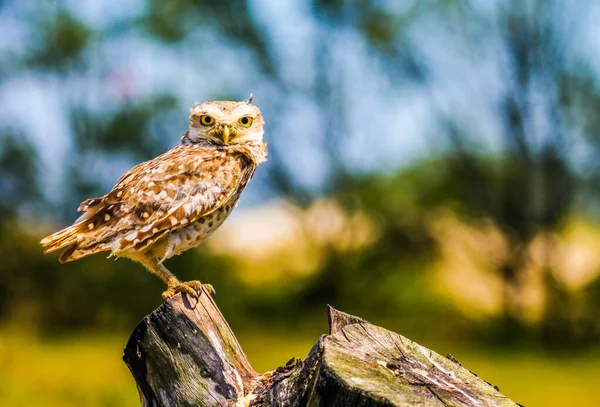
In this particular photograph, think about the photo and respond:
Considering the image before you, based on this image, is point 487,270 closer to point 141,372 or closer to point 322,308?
point 322,308

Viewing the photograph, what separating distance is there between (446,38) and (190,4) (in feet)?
13.7

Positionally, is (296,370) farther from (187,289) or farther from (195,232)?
(195,232)

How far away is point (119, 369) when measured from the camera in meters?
9.55

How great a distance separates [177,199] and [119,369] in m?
6.77

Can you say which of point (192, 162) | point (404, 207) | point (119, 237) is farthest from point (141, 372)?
point (404, 207)

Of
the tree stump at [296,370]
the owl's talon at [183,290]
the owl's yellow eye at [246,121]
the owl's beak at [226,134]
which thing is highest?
the owl's yellow eye at [246,121]

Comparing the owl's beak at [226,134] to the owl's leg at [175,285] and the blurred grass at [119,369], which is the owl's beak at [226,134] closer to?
the owl's leg at [175,285]

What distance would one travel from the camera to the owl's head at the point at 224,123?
149 inches

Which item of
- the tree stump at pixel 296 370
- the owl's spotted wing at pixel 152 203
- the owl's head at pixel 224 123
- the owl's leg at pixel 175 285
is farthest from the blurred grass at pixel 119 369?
the tree stump at pixel 296 370

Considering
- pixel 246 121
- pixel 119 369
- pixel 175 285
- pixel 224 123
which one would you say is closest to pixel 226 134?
pixel 224 123

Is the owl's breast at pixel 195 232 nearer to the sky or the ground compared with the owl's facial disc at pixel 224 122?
nearer to the ground

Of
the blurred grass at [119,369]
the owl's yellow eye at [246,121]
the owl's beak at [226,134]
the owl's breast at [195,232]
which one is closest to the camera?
the owl's breast at [195,232]

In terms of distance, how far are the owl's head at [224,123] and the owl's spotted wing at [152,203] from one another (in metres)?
0.15

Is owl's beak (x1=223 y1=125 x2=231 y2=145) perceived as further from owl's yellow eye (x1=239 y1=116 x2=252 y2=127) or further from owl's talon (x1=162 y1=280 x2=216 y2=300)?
owl's talon (x1=162 y1=280 x2=216 y2=300)
